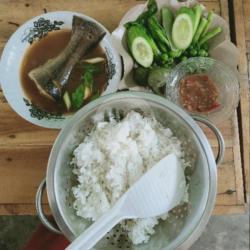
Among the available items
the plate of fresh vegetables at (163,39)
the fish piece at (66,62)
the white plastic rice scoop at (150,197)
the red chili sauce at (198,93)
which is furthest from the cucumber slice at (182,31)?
the white plastic rice scoop at (150,197)

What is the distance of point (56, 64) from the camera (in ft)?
5.07

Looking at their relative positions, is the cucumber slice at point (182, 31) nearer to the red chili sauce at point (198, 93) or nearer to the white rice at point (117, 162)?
the red chili sauce at point (198, 93)

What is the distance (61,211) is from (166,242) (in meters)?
0.30

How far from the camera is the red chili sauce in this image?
1474mm

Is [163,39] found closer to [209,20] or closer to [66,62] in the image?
[209,20]

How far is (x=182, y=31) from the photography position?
4.90 ft

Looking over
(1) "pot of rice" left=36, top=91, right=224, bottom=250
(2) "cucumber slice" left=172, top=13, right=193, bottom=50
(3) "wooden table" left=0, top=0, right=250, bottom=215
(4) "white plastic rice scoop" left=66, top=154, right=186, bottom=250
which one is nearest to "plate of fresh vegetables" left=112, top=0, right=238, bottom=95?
(2) "cucumber slice" left=172, top=13, right=193, bottom=50

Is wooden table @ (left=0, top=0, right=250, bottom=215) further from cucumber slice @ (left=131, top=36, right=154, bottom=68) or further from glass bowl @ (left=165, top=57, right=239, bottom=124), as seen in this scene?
cucumber slice @ (left=131, top=36, right=154, bottom=68)

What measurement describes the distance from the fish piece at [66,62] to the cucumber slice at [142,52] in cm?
14

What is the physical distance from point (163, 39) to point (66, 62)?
1.09 ft

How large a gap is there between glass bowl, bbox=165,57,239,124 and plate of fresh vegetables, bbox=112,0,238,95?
3 centimetres

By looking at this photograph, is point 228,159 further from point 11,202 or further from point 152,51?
point 11,202

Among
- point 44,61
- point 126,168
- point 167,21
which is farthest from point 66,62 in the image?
point 126,168

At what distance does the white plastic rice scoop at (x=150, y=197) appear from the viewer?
1155 mm
